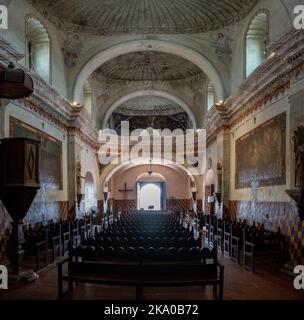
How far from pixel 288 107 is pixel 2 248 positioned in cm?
687

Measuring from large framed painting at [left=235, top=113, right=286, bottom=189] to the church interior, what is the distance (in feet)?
0.17

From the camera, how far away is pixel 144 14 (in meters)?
12.5

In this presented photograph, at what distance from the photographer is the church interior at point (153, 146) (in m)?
5.58

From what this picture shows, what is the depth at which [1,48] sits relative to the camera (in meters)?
7.49

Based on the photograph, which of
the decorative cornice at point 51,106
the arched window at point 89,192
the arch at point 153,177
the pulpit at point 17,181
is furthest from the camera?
the arch at point 153,177

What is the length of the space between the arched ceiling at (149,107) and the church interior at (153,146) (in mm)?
3368

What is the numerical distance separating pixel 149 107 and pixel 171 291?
19560mm

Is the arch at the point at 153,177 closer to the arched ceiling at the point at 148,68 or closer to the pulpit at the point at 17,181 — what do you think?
the arched ceiling at the point at 148,68

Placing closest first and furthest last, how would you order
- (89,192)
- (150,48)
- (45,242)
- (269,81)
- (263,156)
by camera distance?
1. (45,242)
2. (269,81)
3. (263,156)
4. (150,48)
5. (89,192)

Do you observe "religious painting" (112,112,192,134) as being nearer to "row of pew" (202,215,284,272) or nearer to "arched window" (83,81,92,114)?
"arched window" (83,81,92,114)

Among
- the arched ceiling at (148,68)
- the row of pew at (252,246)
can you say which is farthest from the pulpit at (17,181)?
the arched ceiling at (148,68)

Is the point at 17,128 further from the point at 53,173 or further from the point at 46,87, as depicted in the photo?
the point at 53,173

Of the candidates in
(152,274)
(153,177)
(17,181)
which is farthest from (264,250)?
(153,177)

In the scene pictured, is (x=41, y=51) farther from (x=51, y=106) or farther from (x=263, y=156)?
(x=263, y=156)
